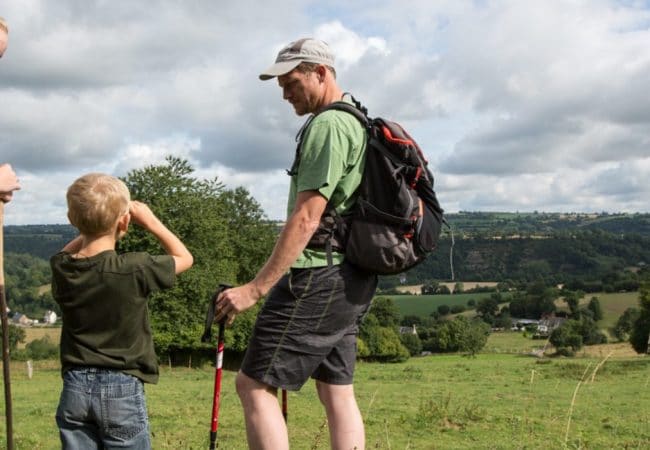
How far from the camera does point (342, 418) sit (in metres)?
4.18

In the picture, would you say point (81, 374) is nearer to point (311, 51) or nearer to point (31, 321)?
point (311, 51)

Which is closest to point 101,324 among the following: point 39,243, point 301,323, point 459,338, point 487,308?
point 301,323

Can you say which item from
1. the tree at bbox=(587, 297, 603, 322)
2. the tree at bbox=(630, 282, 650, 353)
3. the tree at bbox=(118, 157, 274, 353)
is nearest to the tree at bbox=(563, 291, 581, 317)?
the tree at bbox=(587, 297, 603, 322)

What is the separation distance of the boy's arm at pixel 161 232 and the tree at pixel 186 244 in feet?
101

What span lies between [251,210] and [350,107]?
144 ft

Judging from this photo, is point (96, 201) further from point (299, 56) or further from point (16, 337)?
point (16, 337)

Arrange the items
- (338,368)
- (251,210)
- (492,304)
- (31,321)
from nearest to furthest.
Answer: (338,368) → (251,210) → (492,304) → (31,321)

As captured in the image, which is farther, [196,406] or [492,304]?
[492,304]

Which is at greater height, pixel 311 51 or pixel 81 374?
pixel 311 51

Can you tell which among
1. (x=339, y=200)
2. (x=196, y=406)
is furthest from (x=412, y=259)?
(x=196, y=406)

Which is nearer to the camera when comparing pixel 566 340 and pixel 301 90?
pixel 301 90

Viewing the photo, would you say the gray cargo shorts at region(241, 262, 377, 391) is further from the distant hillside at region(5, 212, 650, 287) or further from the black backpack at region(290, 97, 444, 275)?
the distant hillside at region(5, 212, 650, 287)

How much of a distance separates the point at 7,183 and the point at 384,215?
1848 millimetres

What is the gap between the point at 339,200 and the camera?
3918 millimetres
